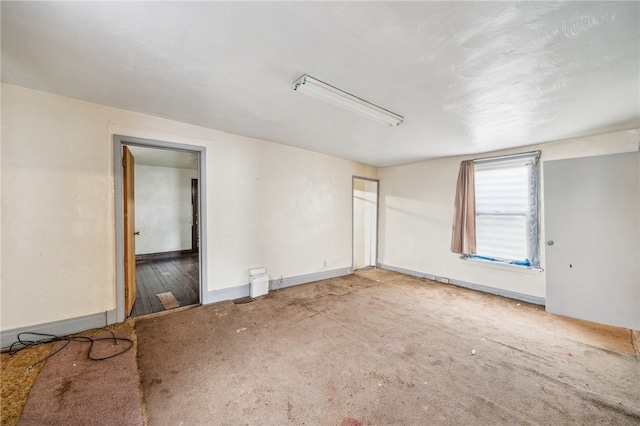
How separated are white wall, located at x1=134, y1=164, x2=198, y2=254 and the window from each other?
23.4 feet

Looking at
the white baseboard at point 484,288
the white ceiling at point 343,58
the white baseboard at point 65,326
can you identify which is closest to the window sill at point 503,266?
the white baseboard at point 484,288

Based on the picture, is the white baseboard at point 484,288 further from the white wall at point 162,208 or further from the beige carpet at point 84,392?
the white wall at point 162,208

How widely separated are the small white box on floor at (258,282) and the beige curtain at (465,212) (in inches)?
133

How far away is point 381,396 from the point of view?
1712 millimetres

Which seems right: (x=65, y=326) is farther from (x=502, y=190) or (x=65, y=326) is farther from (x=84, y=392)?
(x=502, y=190)

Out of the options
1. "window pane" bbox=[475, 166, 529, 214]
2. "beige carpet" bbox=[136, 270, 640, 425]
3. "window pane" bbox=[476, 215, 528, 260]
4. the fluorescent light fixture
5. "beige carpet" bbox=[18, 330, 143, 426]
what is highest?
the fluorescent light fixture

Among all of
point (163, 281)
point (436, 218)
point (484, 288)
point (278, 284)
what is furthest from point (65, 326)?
point (484, 288)

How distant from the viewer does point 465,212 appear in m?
4.15

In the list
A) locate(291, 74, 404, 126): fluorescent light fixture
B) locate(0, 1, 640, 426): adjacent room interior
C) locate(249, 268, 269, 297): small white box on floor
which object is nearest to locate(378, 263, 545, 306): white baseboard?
locate(0, 1, 640, 426): adjacent room interior

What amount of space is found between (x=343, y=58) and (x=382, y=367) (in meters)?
2.48

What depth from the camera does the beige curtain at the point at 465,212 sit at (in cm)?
412

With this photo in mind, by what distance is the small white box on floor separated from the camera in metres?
3.62

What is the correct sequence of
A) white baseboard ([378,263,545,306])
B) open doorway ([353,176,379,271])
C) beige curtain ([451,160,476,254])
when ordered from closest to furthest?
white baseboard ([378,263,545,306]) → beige curtain ([451,160,476,254]) → open doorway ([353,176,379,271])

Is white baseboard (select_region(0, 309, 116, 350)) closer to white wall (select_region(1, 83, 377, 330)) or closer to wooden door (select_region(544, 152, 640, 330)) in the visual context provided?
white wall (select_region(1, 83, 377, 330))
